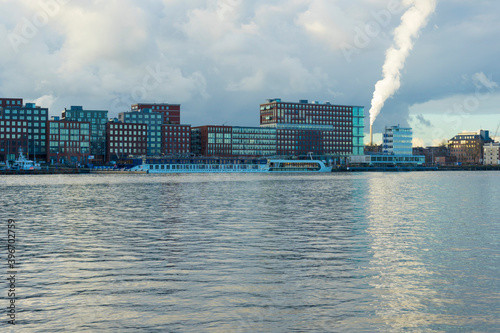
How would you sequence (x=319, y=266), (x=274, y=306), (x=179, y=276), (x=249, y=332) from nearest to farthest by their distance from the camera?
(x=249, y=332)
(x=274, y=306)
(x=179, y=276)
(x=319, y=266)

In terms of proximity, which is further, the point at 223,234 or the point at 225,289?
the point at 223,234

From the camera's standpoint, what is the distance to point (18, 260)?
89.8 ft

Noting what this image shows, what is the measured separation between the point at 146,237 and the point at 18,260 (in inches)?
392

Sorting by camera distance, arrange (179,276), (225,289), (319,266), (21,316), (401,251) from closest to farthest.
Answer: (21,316), (225,289), (179,276), (319,266), (401,251)

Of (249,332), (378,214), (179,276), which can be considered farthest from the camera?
(378,214)

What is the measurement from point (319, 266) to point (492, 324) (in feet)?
32.3

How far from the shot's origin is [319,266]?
25.6 meters

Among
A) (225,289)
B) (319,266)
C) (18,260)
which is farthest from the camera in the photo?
(18,260)

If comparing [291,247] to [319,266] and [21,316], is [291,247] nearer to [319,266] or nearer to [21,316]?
[319,266]

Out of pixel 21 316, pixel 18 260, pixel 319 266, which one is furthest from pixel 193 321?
pixel 18 260

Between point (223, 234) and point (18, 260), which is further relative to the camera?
point (223, 234)

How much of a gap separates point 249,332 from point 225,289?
4.95 meters

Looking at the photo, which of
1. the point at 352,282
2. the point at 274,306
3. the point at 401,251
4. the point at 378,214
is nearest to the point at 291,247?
the point at 401,251

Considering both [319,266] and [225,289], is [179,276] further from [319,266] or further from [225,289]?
[319,266]
